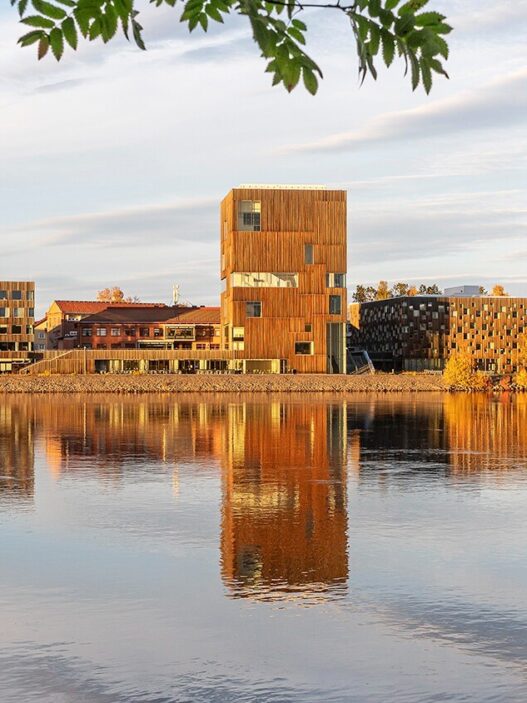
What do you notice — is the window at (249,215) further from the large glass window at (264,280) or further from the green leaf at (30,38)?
the green leaf at (30,38)

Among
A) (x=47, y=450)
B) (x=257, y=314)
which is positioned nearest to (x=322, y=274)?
(x=257, y=314)

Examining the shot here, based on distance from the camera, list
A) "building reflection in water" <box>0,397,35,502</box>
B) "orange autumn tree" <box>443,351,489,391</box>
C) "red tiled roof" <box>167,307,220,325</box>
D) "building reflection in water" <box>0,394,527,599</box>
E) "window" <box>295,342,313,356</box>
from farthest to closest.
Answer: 1. "red tiled roof" <box>167,307,220,325</box>
2. "orange autumn tree" <box>443,351,489,391</box>
3. "window" <box>295,342,313,356</box>
4. "building reflection in water" <box>0,397,35,502</box>
5. "building reflection in water" <box>0,394,527,599</box>

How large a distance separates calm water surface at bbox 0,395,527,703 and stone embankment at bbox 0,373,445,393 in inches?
3795

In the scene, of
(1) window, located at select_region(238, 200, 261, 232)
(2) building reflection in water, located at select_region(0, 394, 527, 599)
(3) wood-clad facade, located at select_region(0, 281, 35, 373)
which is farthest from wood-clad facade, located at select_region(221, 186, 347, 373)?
(2) building reflection in water, located at select_region(0, 394, 527, 599)

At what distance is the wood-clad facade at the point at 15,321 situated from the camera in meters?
183

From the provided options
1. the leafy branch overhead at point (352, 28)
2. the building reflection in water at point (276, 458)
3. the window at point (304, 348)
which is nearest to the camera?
the leafy branch overhead at point (352, 28)

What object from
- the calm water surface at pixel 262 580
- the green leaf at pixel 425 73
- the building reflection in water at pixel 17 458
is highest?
the green leaf at pixel 425 73

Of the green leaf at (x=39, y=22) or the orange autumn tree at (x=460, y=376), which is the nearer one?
the green leaf at (x=39, y=22)

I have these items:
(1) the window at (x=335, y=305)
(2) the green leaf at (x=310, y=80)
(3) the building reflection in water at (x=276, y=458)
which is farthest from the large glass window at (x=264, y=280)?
(2) the green leaf at (x=310, y=80)

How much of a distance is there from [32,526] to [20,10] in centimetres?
1994

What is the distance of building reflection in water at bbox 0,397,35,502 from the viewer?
3121 cm

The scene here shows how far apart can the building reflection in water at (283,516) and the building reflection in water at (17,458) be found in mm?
6147

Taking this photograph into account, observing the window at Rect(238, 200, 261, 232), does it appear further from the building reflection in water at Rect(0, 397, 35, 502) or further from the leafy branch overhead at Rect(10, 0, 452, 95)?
the leafy branch overhead at Rect(10, 0, 452, 95)

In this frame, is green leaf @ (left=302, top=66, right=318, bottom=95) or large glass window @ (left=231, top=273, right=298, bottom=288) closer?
green leaf @ (left=302, top=66, right=318, bottom=95)
